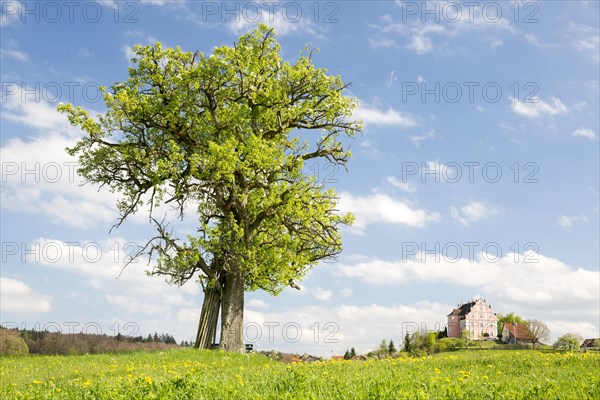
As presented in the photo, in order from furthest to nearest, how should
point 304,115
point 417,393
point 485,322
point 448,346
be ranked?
point 485,322
point 448,346
point 304,115
point 417,393

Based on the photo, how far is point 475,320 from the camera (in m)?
98.1

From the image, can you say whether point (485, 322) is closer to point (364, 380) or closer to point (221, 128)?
point (221, 128)

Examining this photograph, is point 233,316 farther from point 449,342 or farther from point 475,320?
point 475,320

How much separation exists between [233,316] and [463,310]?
81.7 meters

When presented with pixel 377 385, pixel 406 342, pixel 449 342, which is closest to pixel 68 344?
pixel 377 385

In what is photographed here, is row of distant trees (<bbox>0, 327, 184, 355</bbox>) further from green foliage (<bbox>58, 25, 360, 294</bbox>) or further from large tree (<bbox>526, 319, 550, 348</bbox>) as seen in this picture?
large tree (<bbox>526, 319, 550, 348</bbox>)

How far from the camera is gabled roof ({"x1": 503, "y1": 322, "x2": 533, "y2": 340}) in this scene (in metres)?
86.3

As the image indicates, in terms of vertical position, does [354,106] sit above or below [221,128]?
above

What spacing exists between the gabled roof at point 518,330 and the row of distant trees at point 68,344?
68030 millimetres

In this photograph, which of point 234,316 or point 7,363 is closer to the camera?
point 7,363

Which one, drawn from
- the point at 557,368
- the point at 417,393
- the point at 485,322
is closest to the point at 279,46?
the point at 557,368

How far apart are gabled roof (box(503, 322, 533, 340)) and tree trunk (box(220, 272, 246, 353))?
69.9 m

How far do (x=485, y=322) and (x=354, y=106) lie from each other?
80308 mm

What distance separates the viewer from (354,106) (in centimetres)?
2923
